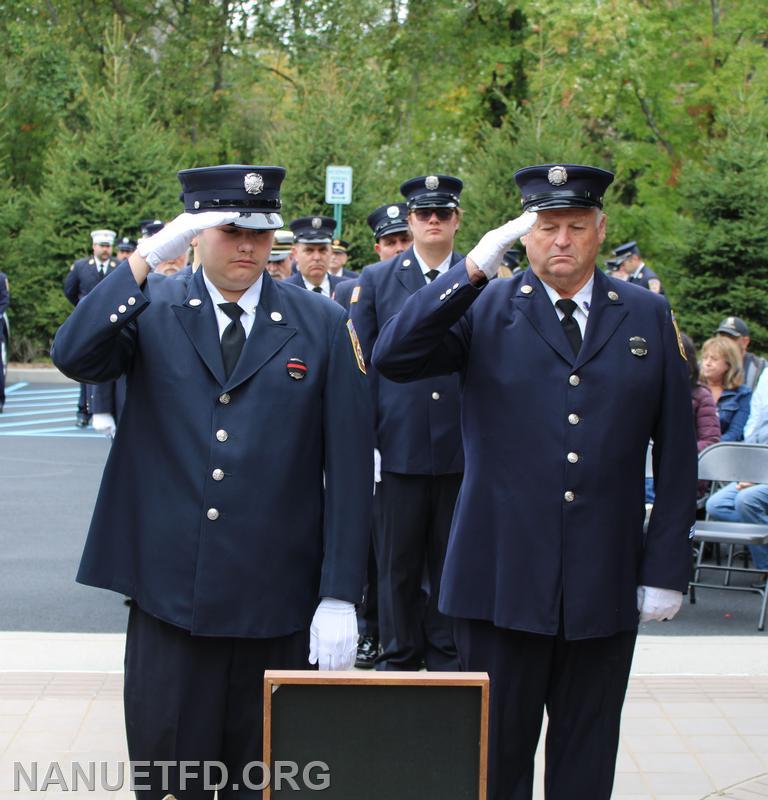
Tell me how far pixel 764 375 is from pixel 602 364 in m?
5.37

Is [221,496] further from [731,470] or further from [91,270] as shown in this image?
[91,270]

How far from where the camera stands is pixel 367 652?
6.44 meters

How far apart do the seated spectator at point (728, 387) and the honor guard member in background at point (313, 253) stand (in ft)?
8.74

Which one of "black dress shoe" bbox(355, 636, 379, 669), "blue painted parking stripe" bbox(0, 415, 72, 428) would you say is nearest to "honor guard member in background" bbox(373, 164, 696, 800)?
"black dress shoe" bbox(355, 636, 379, 669)

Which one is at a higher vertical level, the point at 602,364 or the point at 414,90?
the point at 414,90

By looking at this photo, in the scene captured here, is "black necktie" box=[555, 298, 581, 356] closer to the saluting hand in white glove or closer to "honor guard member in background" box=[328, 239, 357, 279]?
the saluting hand in white glove

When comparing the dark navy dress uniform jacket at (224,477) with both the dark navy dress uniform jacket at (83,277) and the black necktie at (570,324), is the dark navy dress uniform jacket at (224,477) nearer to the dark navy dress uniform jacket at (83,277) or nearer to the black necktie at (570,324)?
the black necktie at (570,324)

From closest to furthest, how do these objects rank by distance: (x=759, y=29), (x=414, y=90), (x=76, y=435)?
(x=76, y=435)
(x=759, y=29)
(x=414, y=90)

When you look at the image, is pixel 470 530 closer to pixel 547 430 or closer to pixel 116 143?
pixel 547 430

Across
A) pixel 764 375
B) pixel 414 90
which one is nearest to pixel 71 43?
pixel 414 90

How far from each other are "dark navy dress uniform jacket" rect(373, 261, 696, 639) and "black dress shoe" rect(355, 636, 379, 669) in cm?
270

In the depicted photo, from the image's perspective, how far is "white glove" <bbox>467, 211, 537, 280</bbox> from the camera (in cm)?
349

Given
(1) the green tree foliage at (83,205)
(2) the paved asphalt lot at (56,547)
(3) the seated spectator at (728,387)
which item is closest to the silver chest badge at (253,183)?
(2) the paved asphalt lot at (56,547)

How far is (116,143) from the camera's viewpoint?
20906mm
